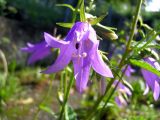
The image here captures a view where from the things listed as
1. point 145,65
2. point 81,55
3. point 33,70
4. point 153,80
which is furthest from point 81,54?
point 33,70

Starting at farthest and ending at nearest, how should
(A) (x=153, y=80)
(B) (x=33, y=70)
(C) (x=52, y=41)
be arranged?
(B) (x=33, y=70)
(A) (x=153, y=80)
(C) (x=52, y=41)

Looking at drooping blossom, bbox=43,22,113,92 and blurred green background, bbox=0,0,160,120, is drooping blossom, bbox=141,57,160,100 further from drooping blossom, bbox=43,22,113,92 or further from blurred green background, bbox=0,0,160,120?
drooping blossom, bbox=43,22,113,92

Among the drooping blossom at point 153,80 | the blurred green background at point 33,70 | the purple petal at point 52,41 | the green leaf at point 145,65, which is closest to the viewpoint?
the purple petal at point 52,41

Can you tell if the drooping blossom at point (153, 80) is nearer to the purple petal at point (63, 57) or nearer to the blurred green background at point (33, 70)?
the blurred green background at point (33, 70)

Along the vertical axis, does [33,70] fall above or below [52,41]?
below

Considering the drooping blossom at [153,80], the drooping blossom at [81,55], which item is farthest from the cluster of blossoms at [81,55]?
the drooping blossom at [153,80]

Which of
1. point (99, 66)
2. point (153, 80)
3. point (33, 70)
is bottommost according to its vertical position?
point (33, 70)

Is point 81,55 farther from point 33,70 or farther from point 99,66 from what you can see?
point 33,70

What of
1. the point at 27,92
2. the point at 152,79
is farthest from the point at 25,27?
the point at 152,79
